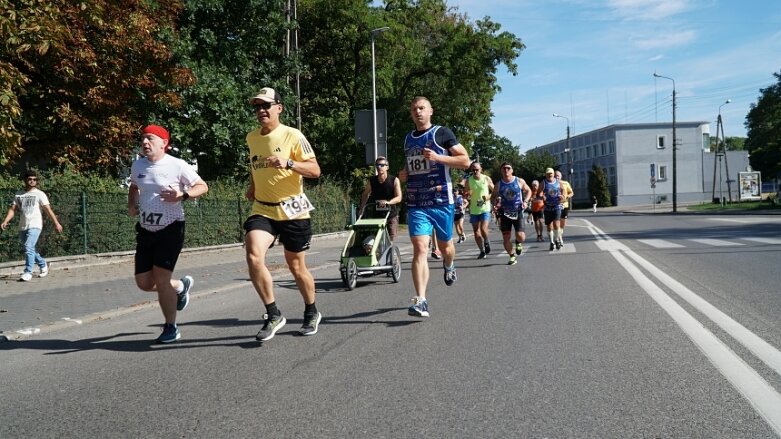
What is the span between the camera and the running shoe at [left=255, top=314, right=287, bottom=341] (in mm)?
5423

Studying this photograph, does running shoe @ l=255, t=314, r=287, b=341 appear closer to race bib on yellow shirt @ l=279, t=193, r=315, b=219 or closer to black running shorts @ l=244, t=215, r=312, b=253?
black running shorts @ l=244, t=215, r=312, b=253

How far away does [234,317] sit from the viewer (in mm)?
7078

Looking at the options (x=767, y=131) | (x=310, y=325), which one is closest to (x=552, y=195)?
(x=310, y=325)

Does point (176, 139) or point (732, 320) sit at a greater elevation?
point (176, 139)

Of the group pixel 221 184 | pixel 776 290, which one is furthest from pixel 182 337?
pixel 221 184

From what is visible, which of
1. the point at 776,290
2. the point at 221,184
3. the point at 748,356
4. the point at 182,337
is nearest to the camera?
the point at 748,356

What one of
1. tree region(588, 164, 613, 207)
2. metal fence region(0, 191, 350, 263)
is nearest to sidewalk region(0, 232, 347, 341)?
metal fence region(0, 191, 350, 263)

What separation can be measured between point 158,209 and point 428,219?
2484mm

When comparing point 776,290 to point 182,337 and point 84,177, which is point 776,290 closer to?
point 182,337

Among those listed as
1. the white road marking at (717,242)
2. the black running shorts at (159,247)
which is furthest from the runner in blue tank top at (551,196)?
the black running shorts at (159,247)

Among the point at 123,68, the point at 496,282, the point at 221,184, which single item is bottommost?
the point at 496,282

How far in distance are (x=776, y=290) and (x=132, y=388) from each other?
22.5ft

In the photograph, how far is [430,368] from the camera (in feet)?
14.6

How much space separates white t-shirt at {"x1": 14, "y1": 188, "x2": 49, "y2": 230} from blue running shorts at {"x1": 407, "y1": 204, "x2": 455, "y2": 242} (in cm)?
693
